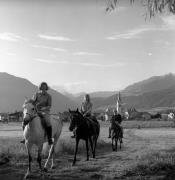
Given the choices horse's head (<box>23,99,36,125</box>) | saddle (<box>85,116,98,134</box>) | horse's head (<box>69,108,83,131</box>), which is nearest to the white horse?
horse's head (<box>23,99,36,125</box>)

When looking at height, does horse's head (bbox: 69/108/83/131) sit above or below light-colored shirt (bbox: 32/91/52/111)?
below

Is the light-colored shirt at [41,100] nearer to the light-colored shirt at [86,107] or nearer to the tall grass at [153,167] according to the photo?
the tall grass at [153,167]

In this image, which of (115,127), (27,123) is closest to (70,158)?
(27,123)

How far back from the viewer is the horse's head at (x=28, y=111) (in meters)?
12.6

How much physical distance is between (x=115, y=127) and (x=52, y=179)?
43.3 feet

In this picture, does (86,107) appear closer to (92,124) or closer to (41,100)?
(92,124)

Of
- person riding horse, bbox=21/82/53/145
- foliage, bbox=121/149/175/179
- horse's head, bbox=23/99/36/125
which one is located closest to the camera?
foliage, bbox=121/149/175/179

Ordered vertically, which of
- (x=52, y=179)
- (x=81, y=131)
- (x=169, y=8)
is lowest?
(x=52, y=179)

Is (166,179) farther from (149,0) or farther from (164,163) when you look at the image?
(149,0)

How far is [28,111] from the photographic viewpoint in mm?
12648

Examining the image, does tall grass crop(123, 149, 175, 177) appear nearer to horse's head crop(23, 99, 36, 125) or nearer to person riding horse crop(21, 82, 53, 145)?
person riding horse crop(21, 82, 53, 145)

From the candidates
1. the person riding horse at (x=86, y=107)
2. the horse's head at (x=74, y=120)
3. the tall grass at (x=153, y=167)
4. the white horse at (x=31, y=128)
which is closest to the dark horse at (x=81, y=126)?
the horse's head at (x=74, y=120)

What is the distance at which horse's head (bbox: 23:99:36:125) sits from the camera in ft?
41.2

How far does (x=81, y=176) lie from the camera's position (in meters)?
12.3
